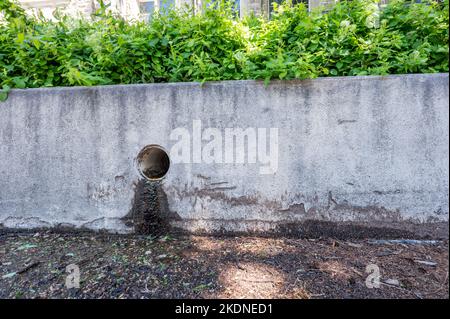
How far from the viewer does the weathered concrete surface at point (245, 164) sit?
242 cm

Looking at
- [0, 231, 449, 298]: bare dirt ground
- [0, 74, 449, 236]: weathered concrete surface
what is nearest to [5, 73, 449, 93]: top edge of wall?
[0, 74, 449, 236]: weathered concrete surface

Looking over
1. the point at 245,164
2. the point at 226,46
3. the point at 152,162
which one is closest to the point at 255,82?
the point at 226,46

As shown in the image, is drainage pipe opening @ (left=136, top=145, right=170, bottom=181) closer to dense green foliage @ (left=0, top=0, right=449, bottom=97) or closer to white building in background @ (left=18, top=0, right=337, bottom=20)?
dense green foliage @ (left=0, top=0, right=449, bottom=97)

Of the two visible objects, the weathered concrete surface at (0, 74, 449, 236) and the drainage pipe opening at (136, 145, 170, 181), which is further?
the drainage pipe opening at (136, 145, 170, 181)

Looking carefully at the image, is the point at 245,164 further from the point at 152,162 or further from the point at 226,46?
the point at 226,46

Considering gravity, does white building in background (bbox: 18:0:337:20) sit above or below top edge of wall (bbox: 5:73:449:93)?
above

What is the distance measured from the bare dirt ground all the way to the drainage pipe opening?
2.13 ft

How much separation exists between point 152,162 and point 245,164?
1.06m

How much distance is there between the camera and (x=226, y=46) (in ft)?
9.24

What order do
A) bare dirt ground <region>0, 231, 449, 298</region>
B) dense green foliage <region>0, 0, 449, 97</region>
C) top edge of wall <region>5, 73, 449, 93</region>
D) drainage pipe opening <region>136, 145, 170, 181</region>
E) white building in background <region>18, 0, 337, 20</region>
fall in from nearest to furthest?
bare dirt ground <region>0, 231, 449, 298</region> < top edge of wall <region>5, 73, 449, 93</region> < dense green foliage <region>0, 0, 449, 97</region> < drainage pipe opening <region>136, 145, 170, 181</region> < white building in background <region>18, 0, 337, 20</region>

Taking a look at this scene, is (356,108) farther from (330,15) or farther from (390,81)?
(330,15)

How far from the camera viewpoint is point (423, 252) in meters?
2.30

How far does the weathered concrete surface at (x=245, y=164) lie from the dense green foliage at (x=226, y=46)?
0.18m

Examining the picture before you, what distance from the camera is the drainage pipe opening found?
274cm
